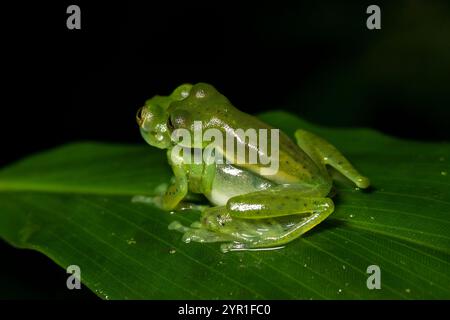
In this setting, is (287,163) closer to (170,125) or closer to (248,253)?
(248,253)

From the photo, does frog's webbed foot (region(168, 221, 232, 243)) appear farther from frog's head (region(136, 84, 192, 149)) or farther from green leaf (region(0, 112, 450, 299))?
frog's head (region(136, 84, 192, 149))

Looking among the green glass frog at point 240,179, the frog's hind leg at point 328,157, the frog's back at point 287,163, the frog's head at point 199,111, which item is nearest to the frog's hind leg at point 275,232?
the green glass frog at point 240,179

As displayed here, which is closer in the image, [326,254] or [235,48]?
[326,254]

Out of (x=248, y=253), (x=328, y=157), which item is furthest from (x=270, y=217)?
(x=328, y=157)

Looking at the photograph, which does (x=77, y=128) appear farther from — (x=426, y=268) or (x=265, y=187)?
(x=426, y=268)

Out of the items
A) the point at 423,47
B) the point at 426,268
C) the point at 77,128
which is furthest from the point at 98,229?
the point at 423,47

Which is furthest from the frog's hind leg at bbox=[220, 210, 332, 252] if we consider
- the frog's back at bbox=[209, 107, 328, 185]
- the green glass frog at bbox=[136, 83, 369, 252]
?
the frog's back at bbox=[209, 107, 328, 185]

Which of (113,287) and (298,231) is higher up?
(298,231)
